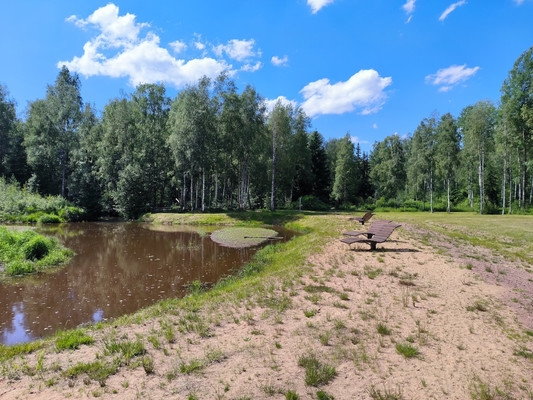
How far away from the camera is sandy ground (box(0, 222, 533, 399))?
473 cm

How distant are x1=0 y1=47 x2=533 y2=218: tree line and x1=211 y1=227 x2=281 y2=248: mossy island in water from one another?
1582 cm

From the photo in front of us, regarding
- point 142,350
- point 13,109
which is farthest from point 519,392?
point 13,109

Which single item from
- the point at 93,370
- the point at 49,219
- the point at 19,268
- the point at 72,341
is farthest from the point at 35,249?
the point at 49,219

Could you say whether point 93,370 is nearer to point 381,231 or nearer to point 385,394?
point 385,394

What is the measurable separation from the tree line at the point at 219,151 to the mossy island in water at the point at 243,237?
51.9 ft

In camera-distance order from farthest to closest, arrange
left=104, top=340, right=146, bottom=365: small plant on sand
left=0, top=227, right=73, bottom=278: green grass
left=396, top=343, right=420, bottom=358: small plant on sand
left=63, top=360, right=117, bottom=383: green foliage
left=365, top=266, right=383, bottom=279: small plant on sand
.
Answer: left=0, top=227, right=73, bottom=278: green grass, left=365, top=266, right=383, bottom=279: small plant on sand, left=104, top=340, right=146, bottom=365: small plant on sand, left=396, top=343, right=420, bottom=358: small plant on sand, left=63, top=360, right=117, bottom=383: green foliage

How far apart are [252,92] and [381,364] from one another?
40.8m

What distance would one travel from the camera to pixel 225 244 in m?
22.1

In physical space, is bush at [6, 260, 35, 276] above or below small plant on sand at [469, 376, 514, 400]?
below

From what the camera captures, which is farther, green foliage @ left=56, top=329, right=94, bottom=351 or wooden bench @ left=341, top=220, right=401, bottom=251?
wooden bench @ left=341, top=220, right=401, bottom=251

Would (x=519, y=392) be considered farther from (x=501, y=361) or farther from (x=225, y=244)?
(x=225, y=244)

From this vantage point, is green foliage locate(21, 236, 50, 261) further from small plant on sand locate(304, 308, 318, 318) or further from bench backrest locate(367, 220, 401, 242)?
bench backrest locate(367, 220, 401, 242)

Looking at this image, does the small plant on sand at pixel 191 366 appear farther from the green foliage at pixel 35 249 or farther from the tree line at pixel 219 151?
the tree line at pixel 219 151

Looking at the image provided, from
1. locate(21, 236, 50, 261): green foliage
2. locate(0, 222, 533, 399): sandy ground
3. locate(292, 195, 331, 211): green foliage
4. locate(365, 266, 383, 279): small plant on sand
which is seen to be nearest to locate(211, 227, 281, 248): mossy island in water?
locate(21, 236, 50, 261): green foliage
